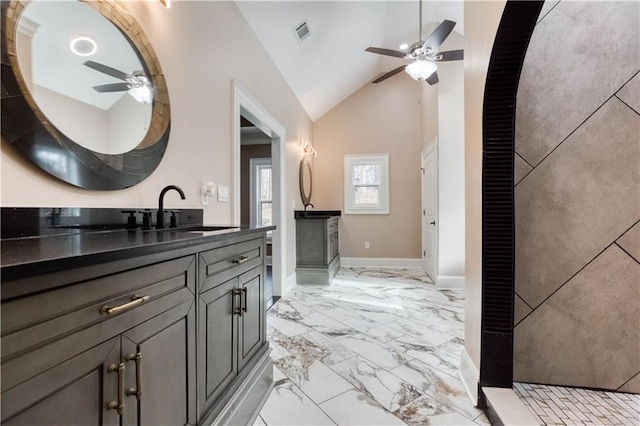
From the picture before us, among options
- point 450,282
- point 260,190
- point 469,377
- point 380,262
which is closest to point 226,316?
point 469,377

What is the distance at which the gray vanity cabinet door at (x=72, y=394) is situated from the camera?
20.6 inches

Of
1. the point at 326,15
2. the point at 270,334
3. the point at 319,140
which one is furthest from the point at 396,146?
the point at 270,334

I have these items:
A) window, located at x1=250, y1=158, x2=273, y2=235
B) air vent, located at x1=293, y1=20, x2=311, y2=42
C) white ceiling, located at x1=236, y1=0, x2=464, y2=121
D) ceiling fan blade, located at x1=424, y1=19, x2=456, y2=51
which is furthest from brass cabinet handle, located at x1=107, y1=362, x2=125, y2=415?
window, located at x1=250, y1=158, x2=273, y2=235

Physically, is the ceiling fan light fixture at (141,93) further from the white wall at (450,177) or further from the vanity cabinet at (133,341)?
the white wall at (450,177)

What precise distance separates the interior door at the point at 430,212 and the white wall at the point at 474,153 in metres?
2.44

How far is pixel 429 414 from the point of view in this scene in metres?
1.51

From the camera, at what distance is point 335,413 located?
153cm

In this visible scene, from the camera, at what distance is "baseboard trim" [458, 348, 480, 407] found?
1590mm

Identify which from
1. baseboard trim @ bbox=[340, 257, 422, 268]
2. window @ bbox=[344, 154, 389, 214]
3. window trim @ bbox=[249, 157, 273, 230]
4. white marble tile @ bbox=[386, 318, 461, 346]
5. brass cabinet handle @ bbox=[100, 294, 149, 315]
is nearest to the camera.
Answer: brass cabinet handle @ bbox=[100, 294, 149, 315]

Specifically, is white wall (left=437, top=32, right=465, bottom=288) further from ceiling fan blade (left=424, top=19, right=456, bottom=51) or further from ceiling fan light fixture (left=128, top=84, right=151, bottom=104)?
ceiling fan light fixture (left=128, top=84, right=151, bottom=104)

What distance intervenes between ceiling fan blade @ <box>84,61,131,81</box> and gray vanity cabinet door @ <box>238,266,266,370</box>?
43.6 inches

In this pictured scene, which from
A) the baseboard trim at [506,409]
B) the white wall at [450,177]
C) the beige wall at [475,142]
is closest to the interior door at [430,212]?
the white wall at [450,177]

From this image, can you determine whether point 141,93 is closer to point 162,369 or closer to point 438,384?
point 162,369

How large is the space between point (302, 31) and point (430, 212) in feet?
10.2
